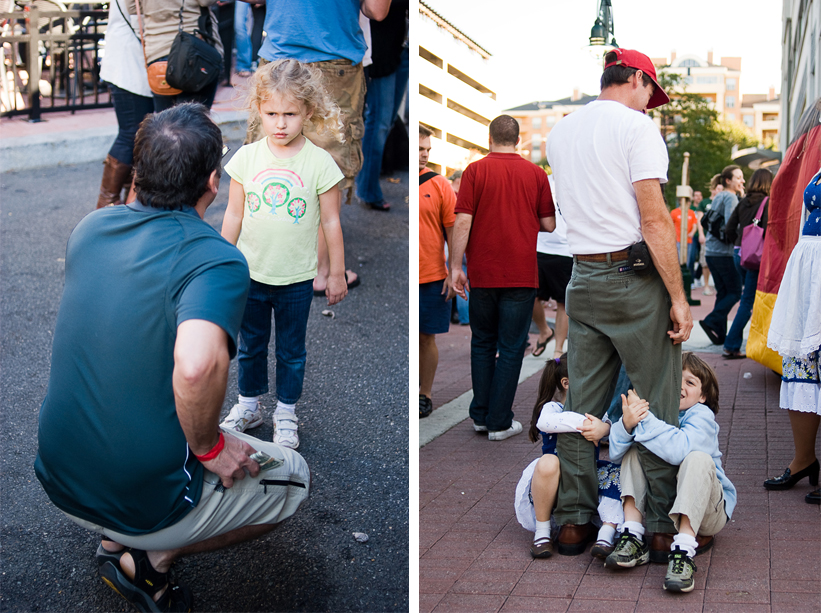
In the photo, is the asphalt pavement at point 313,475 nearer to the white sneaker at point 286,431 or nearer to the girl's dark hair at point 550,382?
the white sneaker at point 286,431

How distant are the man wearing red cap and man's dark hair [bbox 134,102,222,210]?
149 cm

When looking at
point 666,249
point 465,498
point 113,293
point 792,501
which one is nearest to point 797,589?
point 792,501

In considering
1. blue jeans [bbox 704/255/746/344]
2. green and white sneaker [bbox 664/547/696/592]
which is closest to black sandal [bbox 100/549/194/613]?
green and white sneaker [bbox 664/547/696/592]

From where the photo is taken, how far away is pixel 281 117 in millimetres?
3764

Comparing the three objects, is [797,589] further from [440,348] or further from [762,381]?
[440,348]

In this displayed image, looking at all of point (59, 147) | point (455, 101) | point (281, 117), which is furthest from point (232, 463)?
point (455, 101)

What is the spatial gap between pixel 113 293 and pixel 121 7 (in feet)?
12.8

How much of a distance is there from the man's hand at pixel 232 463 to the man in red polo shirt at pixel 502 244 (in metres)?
2.52

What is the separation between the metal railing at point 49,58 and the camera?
9.56m

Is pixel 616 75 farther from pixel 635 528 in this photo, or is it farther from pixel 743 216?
pixel 743 216

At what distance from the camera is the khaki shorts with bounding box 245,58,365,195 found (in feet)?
16.7

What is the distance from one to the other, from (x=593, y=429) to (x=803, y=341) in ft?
3.71

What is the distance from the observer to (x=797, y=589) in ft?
9.50

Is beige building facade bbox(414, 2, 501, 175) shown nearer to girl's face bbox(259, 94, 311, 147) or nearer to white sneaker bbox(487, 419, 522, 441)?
white sneaker bbox(487, 419, 522, 441)
